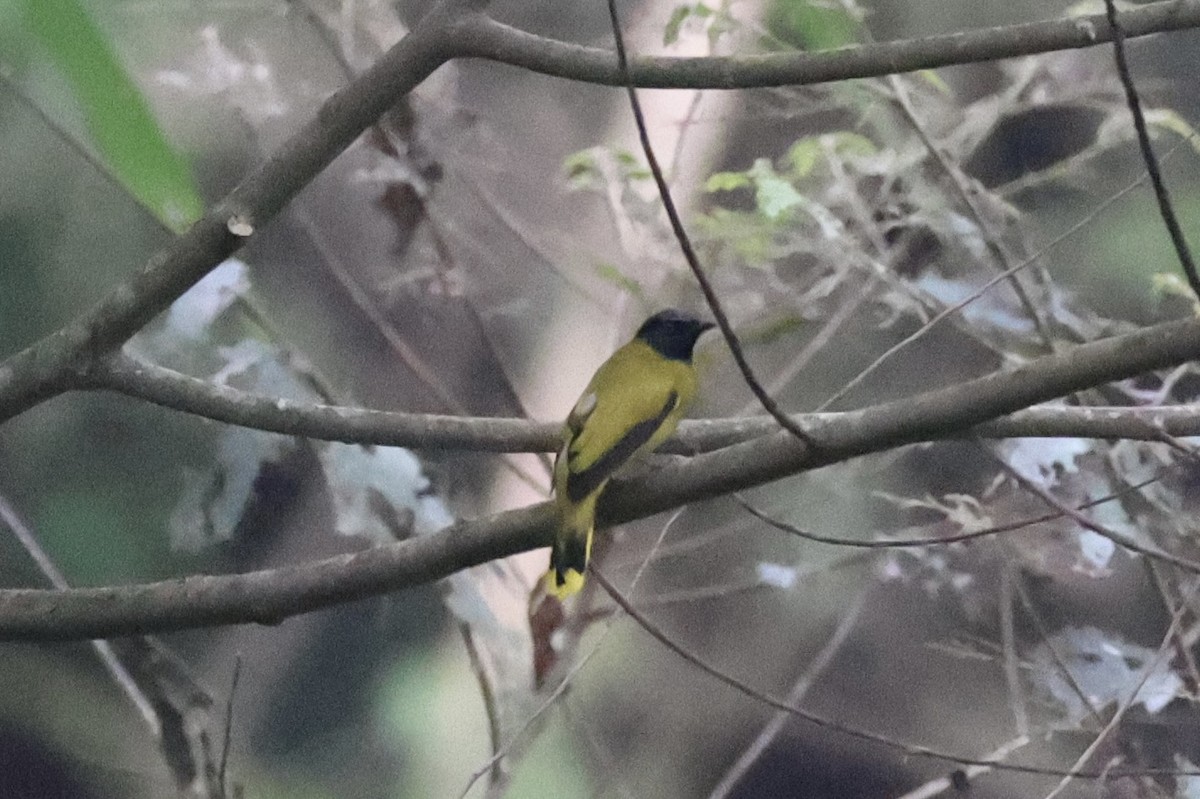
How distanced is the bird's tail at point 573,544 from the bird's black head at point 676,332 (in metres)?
0.32

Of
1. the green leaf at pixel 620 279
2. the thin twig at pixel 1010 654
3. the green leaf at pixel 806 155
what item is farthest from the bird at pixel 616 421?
the thin twig at pixel 1010 654

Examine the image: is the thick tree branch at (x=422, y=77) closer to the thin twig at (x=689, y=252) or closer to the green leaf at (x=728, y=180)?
the thin twig at (x=689, y=252)

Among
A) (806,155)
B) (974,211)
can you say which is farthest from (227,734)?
(974,211)

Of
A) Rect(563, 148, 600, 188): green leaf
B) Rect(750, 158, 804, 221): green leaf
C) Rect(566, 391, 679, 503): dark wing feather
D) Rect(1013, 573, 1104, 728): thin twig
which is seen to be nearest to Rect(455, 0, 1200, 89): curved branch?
Rect(566, 391, 679, 503): dark wing feather

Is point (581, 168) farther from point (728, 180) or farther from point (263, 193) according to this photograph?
point (263, 193)

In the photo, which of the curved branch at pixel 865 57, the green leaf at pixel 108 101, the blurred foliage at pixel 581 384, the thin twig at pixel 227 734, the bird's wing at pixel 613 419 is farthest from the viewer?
the blurred foliage at pixel 581 384

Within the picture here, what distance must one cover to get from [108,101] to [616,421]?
600mm

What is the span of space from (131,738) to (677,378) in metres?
0.95

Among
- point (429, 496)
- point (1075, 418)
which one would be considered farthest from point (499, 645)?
point (1075, 418)

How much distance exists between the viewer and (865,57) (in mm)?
828

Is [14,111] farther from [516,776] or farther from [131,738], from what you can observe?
[516,776]

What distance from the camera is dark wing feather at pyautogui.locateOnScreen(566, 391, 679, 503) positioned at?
1.03 m

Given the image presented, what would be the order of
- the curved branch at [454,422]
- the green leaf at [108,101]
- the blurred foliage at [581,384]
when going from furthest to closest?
1. the blurred foliage at [581,384]
2. the curved branch at [454,422]
3. the green leaf at [108,101]

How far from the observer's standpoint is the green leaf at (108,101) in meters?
0.69
